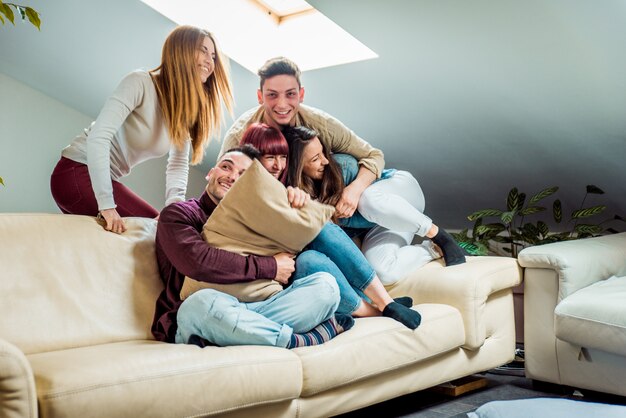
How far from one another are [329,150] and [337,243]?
1.93 feet

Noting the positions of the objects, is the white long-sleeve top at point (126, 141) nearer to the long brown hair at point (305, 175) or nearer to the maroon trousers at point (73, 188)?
the maroon trousers at point (73, 188)

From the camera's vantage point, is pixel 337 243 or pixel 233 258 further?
pixel 337 243

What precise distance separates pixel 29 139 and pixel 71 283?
10.2ft

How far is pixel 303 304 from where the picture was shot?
192 cm

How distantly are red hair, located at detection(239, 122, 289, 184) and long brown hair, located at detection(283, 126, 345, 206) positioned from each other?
8 centimetres

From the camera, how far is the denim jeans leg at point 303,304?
1.92 meters

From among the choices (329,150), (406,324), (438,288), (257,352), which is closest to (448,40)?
(329,150)

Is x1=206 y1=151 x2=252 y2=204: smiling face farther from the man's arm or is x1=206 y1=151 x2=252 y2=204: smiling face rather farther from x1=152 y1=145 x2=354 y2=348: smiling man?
the man's arm

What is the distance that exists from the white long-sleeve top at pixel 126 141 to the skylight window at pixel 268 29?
3.51 ft

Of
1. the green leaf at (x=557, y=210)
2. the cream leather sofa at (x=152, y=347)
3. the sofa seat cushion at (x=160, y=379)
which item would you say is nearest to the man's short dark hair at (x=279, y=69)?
the cream leather sofa at (x=152, y=347)

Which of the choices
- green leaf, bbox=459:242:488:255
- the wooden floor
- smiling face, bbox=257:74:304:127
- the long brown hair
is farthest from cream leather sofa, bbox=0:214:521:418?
green leaf, bbox=459:242:488:255

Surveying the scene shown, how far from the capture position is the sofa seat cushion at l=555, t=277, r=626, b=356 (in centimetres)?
217

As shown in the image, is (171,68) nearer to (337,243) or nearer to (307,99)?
(337,243)

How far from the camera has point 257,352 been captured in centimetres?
171
